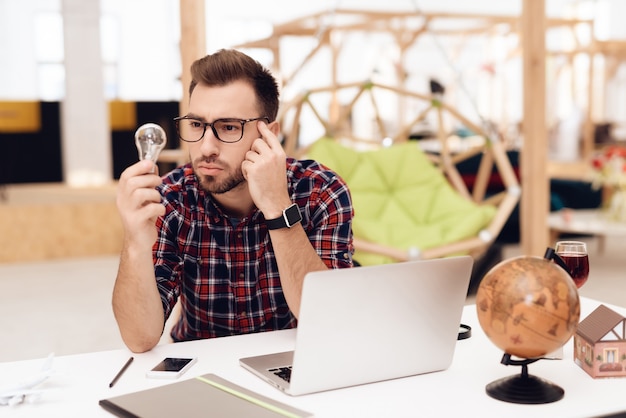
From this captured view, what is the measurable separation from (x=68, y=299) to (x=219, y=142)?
130 inches

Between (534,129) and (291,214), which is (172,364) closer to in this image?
(291,214)

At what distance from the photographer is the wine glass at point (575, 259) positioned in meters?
1.35

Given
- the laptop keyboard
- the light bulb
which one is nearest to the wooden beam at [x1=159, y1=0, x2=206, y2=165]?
the light bulb

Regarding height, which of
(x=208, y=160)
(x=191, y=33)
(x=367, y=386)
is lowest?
(x=367, y=386)

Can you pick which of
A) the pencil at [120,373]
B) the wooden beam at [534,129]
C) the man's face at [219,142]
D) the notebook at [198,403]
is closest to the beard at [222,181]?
the man's face at [219,142]

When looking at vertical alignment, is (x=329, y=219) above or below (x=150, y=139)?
below

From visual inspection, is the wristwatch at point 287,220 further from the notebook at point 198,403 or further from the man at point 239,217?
the notebook at point 198,403

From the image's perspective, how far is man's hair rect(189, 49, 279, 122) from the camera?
5.62 ft

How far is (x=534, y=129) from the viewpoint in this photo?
3879 millimetres

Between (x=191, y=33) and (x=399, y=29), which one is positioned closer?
(x=191, y=33)

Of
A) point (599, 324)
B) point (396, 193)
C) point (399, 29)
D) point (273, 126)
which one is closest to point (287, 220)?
point (273, 126)

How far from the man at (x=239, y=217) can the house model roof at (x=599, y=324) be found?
595 millimetres

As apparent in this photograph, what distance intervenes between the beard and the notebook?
59 cm

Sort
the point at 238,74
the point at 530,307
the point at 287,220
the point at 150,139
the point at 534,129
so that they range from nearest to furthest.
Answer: the point at 530,307 → the point at 150,139 → the point at 287,220 → the point at 238,74 → the point at 534,129
